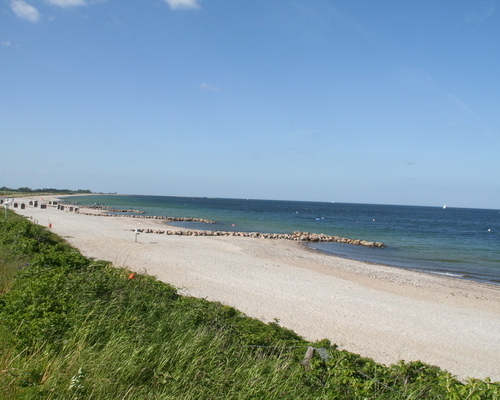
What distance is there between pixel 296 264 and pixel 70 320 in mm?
17027

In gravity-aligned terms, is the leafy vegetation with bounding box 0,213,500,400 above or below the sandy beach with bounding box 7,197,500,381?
above

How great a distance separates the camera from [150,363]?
4.41 meters

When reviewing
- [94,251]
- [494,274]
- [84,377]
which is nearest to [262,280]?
[94,251]

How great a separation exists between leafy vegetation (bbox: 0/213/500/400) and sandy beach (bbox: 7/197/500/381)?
421 centimetres

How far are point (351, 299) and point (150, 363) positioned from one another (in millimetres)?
10687

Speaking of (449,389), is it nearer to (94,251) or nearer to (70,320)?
A: (70,320)

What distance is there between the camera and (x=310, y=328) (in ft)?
33.5

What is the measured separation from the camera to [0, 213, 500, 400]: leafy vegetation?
3.94m

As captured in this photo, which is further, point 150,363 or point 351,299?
point 351,299

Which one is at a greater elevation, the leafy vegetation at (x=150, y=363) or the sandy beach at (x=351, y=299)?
the leafy vegetation at (x=150, y=363)

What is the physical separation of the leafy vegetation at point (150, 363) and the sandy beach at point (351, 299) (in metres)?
4.21

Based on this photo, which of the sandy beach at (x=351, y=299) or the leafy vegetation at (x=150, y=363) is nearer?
the leafy vegetation at (x=150, y=363)

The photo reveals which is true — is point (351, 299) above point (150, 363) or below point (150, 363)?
below

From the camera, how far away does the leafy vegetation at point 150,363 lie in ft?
12.9
